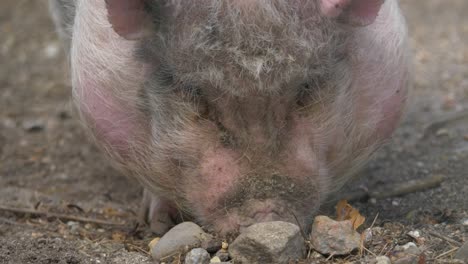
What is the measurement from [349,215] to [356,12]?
724 millimetres

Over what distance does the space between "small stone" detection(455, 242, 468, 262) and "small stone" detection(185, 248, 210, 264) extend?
767mm

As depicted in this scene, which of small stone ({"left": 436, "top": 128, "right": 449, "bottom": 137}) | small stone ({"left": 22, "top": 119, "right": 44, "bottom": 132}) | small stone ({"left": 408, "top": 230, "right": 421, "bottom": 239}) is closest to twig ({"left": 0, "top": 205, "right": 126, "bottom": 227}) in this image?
Result: small stone ({"left": 408, "top": 230, "right": 421, "bottom": 239})

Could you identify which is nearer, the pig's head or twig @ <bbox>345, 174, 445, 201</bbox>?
the pig's head

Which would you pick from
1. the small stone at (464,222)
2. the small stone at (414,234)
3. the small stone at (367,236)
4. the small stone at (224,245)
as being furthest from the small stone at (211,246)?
the small stone at (464,222)

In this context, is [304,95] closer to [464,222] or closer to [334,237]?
[334,237]

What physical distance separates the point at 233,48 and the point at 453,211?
1077 mm

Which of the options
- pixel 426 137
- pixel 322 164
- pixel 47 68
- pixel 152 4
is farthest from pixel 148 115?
pixel 47 68

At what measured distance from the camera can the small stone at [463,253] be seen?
7.42 ft

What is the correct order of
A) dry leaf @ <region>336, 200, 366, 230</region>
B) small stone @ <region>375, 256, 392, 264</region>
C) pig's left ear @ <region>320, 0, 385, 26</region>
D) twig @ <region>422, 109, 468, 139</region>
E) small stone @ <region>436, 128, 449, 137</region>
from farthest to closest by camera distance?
twig @ <region>422, 109, 468, 139</region>
small stone @ <region>436, 128, 449, 137</region>
dry leaf @ <region>336, 200, 366, 230</region>
pig's left ear @ <region>320, 0, 385, 26</region>
small stone @ <region>375, 256, 392, 264</region>

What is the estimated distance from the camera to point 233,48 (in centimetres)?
238

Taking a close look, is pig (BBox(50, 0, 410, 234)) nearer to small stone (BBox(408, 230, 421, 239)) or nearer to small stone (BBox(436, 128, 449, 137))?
small stone (BBox(408, 230, 421, 239))

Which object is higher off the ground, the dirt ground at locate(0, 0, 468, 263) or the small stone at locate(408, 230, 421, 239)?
the small stone at locate(408, 230, 421, 239)

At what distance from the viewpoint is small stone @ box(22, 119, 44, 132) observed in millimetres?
4801

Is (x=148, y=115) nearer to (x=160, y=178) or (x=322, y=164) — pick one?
(x=160, y=178)
